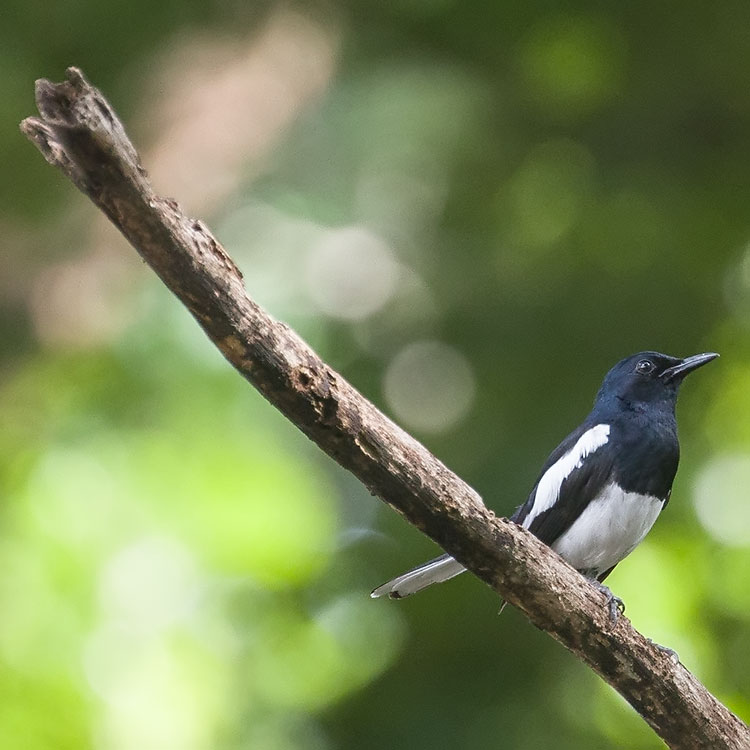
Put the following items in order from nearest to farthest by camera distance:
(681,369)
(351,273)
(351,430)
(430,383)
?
(351,430)
(681,369)
(430,383)
(351,273)

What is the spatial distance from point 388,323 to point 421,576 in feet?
7.37

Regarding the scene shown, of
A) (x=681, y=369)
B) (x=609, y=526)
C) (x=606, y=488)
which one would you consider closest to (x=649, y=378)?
(x=681, y=369)

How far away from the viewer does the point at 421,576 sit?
4.20 m

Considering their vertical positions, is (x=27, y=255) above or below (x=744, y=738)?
above

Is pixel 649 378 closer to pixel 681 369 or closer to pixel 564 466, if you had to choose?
pixel 681 369

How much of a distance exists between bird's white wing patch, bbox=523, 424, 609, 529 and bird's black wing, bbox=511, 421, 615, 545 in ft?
0.04

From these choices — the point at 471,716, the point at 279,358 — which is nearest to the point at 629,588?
the point at 471,716

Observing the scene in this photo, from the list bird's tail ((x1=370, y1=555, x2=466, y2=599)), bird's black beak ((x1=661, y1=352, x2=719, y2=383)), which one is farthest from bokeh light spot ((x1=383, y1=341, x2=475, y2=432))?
bird's tail ((x1=370, y1=555, x2=466, y2=599))

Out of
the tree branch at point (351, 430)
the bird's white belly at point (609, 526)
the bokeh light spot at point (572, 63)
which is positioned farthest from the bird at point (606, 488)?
the bokeh light spot at point (572, 63)

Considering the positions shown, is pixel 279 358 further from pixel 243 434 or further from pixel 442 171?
pixel 243 434

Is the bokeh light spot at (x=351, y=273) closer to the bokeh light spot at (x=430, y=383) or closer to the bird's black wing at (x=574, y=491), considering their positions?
the bokeh light spot at (x=430, y=383)

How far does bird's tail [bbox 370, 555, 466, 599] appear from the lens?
416cm

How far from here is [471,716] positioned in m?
5.19

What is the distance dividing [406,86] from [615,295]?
1.45 metres
